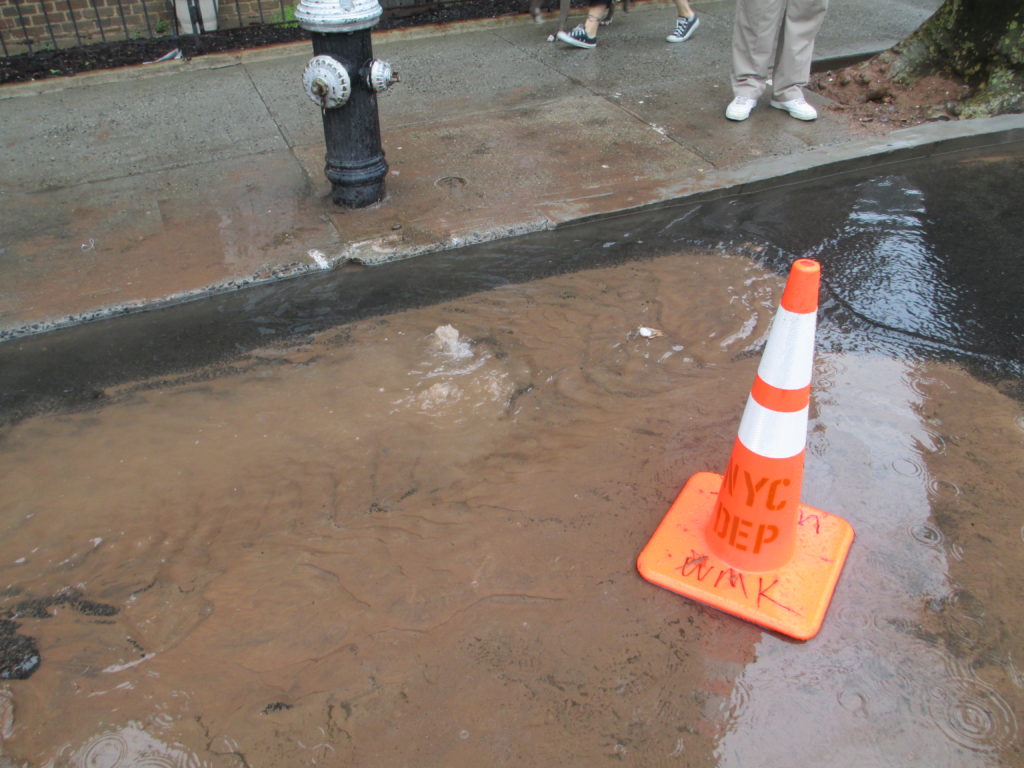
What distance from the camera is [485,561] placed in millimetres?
2580

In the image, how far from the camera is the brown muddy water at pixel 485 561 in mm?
2121

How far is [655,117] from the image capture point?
581cm

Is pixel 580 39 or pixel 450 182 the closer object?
pixel 450 182

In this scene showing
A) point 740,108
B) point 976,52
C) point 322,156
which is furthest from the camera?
point 976,52

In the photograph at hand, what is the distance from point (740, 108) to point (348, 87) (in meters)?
2.98

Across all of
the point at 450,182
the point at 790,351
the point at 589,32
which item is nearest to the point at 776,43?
the point at 589,32

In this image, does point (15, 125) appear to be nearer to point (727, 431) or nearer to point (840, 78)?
point (727, 431)

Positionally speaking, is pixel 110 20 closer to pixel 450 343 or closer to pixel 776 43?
pixel 776 43

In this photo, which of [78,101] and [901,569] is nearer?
[901,569]

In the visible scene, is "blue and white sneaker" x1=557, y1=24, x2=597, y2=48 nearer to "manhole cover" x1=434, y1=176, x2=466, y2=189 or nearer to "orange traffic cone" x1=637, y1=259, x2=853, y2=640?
"manhole cover" x1=434, y1=176, x2=466, y2=189

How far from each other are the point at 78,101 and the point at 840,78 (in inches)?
239

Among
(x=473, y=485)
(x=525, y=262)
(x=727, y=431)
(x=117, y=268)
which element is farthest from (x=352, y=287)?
(x=727, y=431)

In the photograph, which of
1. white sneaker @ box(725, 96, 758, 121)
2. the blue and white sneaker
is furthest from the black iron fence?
white sneaker @ box(725, 96, 758, 121)

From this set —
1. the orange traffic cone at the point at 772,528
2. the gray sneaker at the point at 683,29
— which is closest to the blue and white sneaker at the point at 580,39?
the gray sneaker at the point at 683,29
